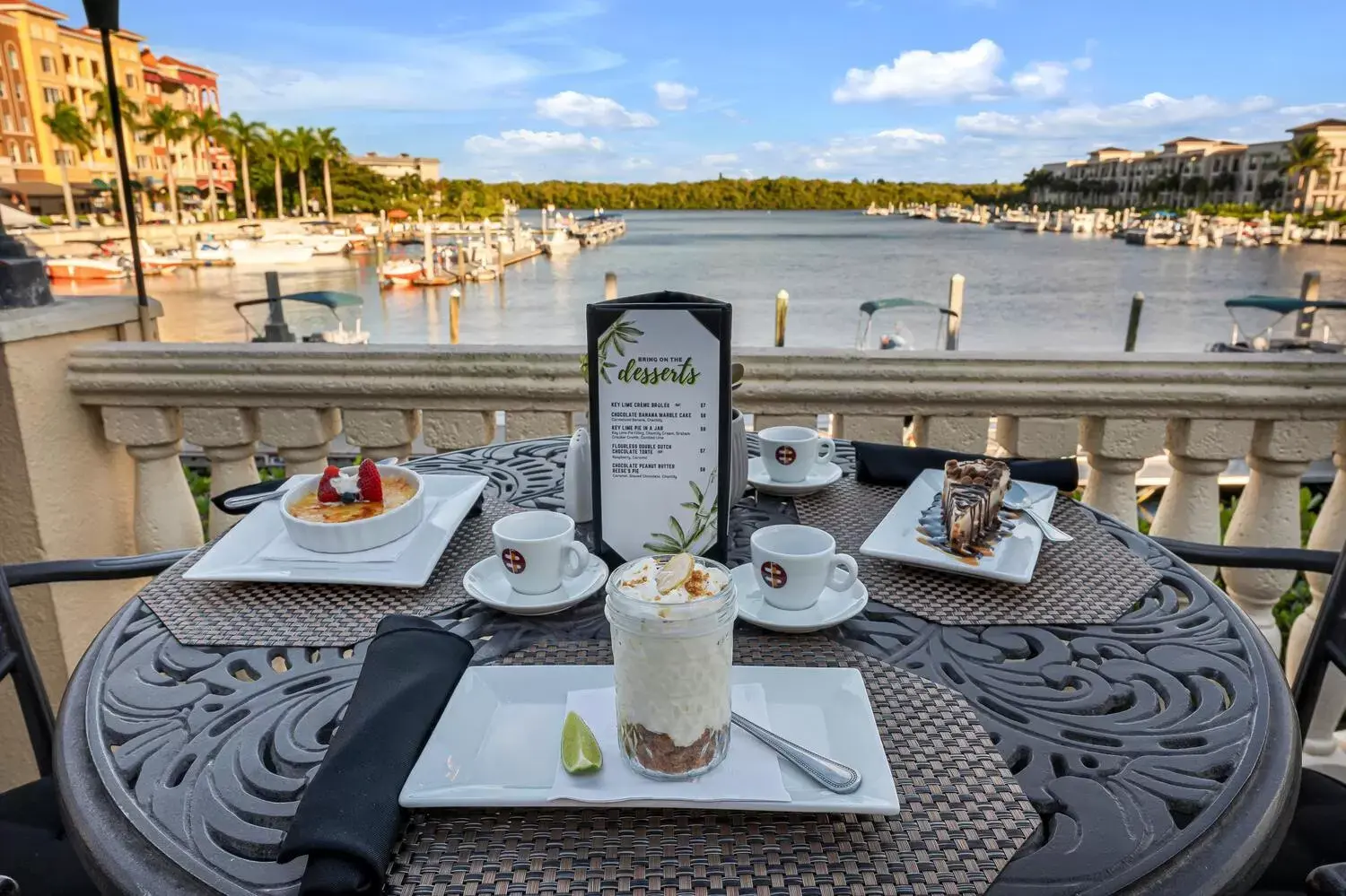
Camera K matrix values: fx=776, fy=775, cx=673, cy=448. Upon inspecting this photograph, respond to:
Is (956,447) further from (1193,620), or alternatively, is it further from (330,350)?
(330,350)

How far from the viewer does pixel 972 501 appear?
1.16m

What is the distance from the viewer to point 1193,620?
1.00 metres

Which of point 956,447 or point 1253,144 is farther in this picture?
point 1253,144

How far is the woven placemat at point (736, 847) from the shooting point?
0.56 m

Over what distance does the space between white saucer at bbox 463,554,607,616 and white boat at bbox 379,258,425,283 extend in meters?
45.5

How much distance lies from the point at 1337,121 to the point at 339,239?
208 feet

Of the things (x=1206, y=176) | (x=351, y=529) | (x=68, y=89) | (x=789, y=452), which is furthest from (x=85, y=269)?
(x=1206, y=176)

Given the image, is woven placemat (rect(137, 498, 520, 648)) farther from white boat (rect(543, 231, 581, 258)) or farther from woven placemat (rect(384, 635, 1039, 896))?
white boat (rect(543, 231, 581, 258))

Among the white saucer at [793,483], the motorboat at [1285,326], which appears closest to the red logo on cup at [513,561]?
the white saucer at [793,483]

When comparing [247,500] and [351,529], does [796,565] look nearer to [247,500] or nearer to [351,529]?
[351,529]

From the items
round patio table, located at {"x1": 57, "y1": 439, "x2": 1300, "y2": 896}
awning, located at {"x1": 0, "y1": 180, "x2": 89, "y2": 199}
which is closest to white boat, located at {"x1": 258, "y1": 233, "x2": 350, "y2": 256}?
awning, located at {"x1": 0, "y1": 180, "x2": 89, "y2": 199}

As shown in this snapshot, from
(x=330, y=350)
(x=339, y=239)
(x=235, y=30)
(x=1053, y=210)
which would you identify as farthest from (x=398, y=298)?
(x=1053, y=210)

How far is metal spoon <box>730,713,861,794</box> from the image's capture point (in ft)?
2.05

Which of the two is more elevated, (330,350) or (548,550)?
(330,350)
